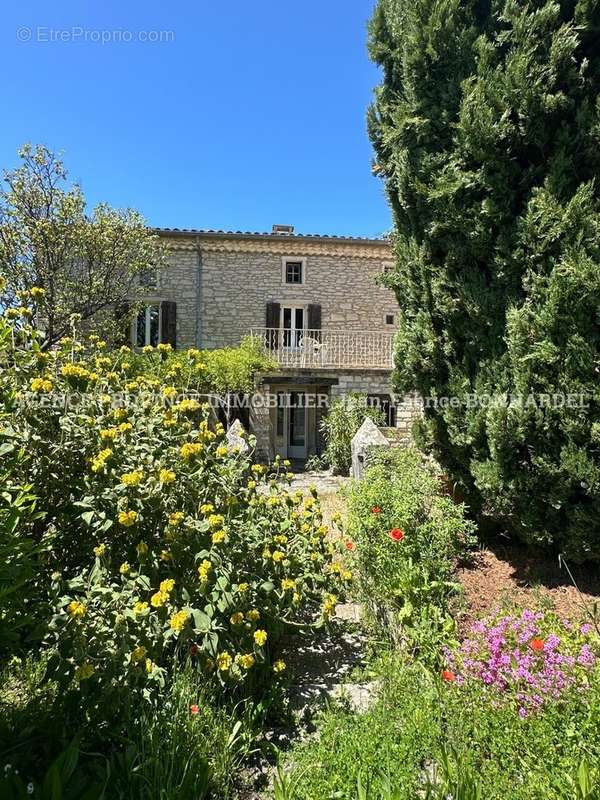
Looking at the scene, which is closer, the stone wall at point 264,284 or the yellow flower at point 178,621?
the yellow flower at point 178,621

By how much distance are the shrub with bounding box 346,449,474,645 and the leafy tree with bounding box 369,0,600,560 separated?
1.70 ft

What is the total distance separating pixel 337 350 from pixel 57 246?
8.43 metres

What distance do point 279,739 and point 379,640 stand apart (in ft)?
3.48

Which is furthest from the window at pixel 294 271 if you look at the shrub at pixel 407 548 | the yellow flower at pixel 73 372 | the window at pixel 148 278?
the yellow flower at pixel 73 372

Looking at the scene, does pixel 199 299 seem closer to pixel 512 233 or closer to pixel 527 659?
pixel 512 233

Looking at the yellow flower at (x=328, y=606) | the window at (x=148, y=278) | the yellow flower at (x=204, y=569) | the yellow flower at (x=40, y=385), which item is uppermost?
the window at (x=148, y=278)

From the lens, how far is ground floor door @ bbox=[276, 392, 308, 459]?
15.9m

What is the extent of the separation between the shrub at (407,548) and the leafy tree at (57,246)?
8778 millimetres

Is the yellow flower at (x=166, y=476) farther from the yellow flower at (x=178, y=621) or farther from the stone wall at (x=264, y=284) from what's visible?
the stone wall at (x=264, y=284)

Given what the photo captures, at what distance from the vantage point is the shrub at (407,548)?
304cm

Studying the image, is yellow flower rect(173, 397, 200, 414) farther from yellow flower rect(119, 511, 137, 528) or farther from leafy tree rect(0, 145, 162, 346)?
leafy tree rect(0, 145, 162, 346)

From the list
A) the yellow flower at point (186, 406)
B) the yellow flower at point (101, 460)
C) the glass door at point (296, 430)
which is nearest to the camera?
the yellow flower at point (101, 460)

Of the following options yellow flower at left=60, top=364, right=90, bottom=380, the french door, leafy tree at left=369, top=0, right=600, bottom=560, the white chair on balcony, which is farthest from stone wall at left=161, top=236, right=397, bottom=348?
yellow flower at left=60, top=364, right=90, bottom=380

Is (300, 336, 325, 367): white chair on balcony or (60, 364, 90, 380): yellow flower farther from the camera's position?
(300, 336, 325, 367): white chair on balcony
